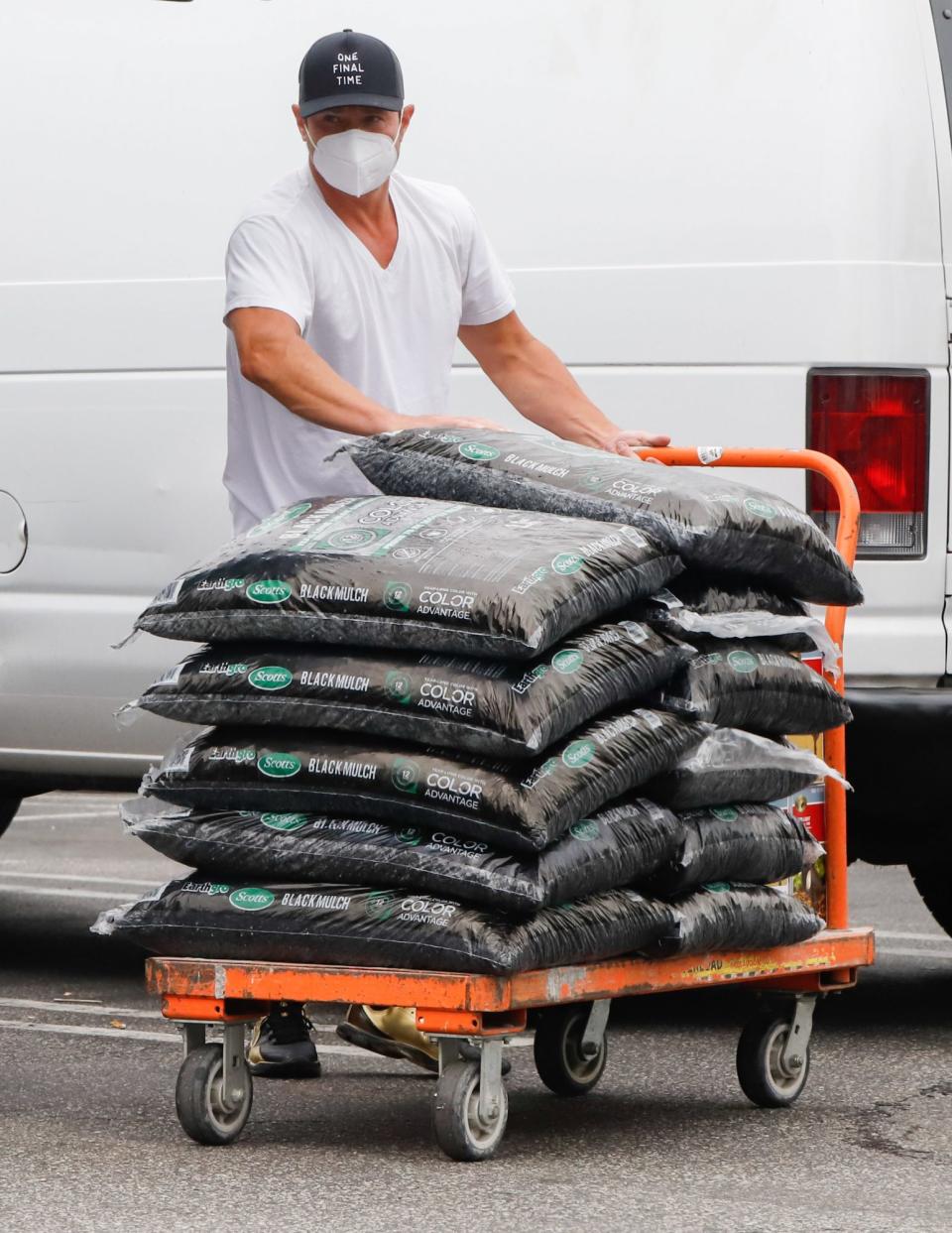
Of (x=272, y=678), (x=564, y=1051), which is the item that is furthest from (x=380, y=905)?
(x=564, y=1051)

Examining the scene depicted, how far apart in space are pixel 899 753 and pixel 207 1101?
1703mm

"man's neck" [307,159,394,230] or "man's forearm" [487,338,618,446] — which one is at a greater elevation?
"man's neck" [307,159,394,230]

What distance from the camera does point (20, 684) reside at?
5730mm

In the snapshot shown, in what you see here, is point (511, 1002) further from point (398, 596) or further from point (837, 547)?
point (837, 547)

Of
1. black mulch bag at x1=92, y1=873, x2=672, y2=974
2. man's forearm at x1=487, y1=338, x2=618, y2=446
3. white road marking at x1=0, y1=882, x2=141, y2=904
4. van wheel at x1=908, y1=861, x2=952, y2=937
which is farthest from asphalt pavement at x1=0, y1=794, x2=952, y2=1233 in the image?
white road marking at x1=0, y1=882, x2=141, y2=904

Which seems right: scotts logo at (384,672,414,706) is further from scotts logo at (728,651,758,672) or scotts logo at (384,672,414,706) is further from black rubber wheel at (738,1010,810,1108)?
black rubber wheel at (738,1010,810,1108)

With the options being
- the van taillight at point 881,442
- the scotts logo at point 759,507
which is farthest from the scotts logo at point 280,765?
the van taillight at point 881,442

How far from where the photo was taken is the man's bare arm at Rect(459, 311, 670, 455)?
500 centimetres

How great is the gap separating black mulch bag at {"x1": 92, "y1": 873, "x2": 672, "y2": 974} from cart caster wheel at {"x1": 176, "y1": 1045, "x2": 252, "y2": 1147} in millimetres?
180

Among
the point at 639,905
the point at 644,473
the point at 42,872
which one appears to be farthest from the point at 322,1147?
the point at 42,872

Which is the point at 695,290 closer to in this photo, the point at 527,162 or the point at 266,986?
the point at 527,162

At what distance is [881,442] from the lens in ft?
16.3

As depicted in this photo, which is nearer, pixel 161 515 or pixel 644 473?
pixel 644 473

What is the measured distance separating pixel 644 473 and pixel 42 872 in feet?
16.8
